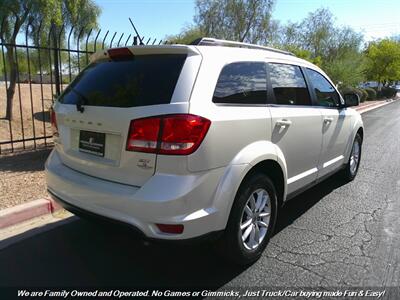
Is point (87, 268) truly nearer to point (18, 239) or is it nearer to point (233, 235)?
point (18, 239)

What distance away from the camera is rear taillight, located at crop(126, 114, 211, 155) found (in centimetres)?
256

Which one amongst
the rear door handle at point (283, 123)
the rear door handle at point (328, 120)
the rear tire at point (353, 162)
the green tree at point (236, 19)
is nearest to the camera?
the rear door handle at point (283, 123)

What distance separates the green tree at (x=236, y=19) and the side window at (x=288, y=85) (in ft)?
71.4

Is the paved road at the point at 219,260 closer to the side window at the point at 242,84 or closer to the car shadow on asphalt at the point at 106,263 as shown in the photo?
the car shadow on asphalt at the point at 106,263

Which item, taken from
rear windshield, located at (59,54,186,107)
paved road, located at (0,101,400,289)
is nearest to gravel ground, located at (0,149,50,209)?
paved road, located at (0,101,400,289)

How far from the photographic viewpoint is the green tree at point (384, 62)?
37.3 metres

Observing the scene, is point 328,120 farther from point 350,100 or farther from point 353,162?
point 353,162

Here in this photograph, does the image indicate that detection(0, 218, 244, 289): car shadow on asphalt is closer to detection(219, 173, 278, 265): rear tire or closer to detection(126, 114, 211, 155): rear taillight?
detection(219, 173, 278, 265): rear tire

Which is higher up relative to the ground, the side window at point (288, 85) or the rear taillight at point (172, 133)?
the side window at point (288, 85)

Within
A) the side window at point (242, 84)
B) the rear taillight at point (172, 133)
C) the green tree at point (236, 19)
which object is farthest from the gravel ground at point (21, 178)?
the green tree at point (236, 19)

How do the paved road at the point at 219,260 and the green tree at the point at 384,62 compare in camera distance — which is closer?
the paved road at the point at 219,260

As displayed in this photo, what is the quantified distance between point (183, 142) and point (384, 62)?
135 feet

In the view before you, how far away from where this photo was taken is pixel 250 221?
10.5 ft

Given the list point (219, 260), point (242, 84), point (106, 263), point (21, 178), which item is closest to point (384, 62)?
point (21, 178)
